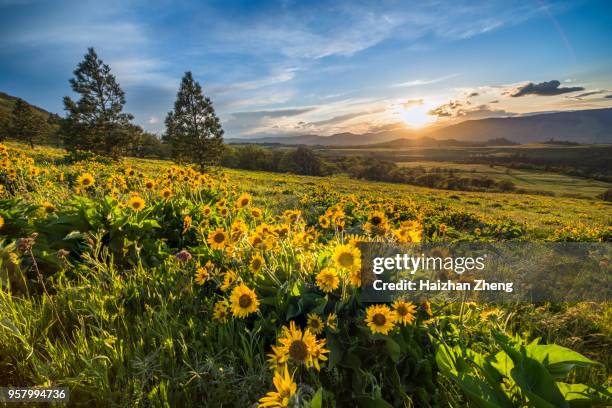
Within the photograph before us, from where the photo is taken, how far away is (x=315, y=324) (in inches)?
76.3

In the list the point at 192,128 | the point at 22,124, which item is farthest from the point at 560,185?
the point at 22,124

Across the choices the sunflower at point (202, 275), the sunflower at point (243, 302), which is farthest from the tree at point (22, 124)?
the sunflower at point (243, 302)

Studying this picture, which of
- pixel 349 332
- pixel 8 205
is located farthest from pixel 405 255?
pixel 8 205

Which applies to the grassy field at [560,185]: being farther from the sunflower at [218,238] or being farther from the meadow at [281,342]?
the sunflower at [218,238]

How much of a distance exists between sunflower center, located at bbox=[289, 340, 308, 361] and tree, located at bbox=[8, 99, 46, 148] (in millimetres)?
87625

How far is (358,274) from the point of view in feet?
6.98

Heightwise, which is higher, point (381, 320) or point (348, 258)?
point (348, 258)

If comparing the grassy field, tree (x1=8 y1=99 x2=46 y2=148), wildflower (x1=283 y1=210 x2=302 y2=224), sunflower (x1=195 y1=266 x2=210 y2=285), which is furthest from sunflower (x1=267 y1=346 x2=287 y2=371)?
tree (x1=8 y1=99 x2=46 y2=148)

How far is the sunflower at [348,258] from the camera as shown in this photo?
2.07 metres

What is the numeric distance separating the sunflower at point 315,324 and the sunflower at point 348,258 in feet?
1.23

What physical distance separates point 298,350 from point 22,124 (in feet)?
299

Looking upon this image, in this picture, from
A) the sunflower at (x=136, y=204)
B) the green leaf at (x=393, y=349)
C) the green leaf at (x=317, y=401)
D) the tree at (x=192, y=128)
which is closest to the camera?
the green leaf at (x=317, y=401)

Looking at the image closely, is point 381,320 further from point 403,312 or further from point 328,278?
point 328,278

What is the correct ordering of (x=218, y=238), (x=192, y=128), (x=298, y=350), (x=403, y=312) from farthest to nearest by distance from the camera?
(x=192, y=128), (x=218, y=238), (x=403, y=312), (x=298, y=350)
